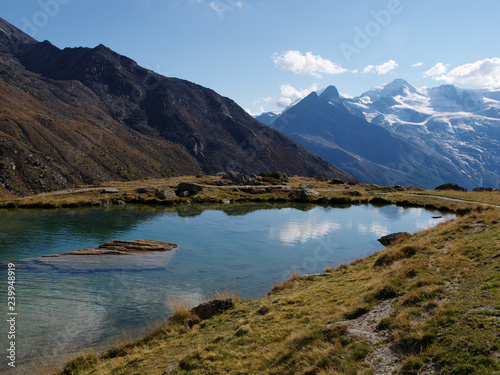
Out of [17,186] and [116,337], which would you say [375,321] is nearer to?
[116,337]

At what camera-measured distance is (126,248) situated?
32531 millimetres

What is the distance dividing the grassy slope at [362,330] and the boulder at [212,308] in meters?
0.64

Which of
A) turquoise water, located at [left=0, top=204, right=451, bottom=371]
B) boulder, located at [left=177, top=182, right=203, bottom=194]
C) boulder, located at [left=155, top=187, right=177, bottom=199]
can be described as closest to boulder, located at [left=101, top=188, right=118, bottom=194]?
boulder, located at [left=155, top=187, right=177, bottom=199]

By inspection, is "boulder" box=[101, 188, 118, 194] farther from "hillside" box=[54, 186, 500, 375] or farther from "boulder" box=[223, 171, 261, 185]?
"hillside" box=[54, 186, 500, 375]

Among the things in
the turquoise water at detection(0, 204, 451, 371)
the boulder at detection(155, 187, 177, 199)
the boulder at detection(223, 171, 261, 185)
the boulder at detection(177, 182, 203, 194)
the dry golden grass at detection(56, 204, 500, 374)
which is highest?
the boulder at detection(223, 171, 261, 185)

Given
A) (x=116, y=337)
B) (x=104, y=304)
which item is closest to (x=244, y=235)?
(x=104, y=304)

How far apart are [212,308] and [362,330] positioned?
9456 millimetres

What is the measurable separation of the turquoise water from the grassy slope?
392cm

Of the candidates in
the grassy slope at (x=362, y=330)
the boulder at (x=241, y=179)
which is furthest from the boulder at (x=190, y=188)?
the grassy slope at (x=362, y=330)

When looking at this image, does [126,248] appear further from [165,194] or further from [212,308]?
[165,194]

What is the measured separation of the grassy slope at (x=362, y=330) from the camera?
9.17 meters

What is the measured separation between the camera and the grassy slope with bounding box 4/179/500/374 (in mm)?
9172

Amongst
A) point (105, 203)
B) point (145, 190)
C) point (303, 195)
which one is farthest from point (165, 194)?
point (303, 195)

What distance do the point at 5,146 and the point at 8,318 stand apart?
357 ft
